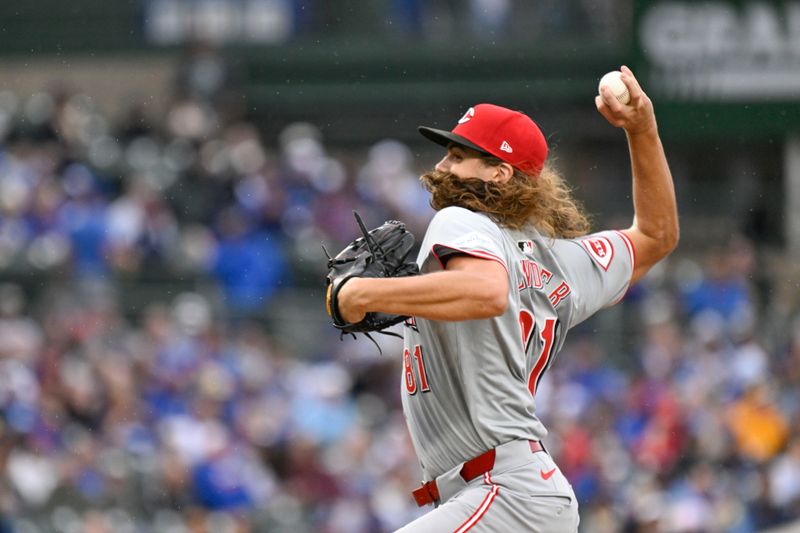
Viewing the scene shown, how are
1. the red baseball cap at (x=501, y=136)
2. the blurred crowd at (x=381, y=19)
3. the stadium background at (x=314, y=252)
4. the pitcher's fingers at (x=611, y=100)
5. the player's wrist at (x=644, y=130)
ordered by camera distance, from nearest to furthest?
the red baseball cap at (x=501, y=136)
the pitcher's fingers at (x=611, y=100)
the player's wrist at (x=644, y=130)
the stadium background at (x=314, y=252)
the blurred crowd at (x=381, y=19)

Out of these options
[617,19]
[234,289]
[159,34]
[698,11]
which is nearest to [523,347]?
[234,289]

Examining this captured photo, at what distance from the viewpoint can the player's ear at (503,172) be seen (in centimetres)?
359

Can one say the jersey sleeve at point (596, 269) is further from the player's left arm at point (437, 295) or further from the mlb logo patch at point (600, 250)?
the player's left arm at point (437, 295)

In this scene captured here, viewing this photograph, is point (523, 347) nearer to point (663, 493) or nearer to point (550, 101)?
point (663, 493)

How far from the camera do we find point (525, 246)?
3633 millimetres

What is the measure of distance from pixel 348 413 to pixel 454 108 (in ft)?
15.8

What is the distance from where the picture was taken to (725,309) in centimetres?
1016

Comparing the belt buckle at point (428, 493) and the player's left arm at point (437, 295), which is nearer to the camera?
the player's left arm at point (437, 295)

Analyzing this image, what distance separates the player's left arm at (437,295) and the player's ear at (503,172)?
0.41m

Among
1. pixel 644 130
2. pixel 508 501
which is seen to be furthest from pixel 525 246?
pixel 508 501

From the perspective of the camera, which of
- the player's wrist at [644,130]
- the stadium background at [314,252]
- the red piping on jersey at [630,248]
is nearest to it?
the player's wrist at [644,130]

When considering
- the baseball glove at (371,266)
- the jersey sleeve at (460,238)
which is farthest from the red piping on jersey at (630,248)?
the baseball glove at (371,266)

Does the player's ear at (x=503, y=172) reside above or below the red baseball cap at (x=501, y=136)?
below

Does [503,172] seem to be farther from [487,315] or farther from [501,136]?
[487,315]
